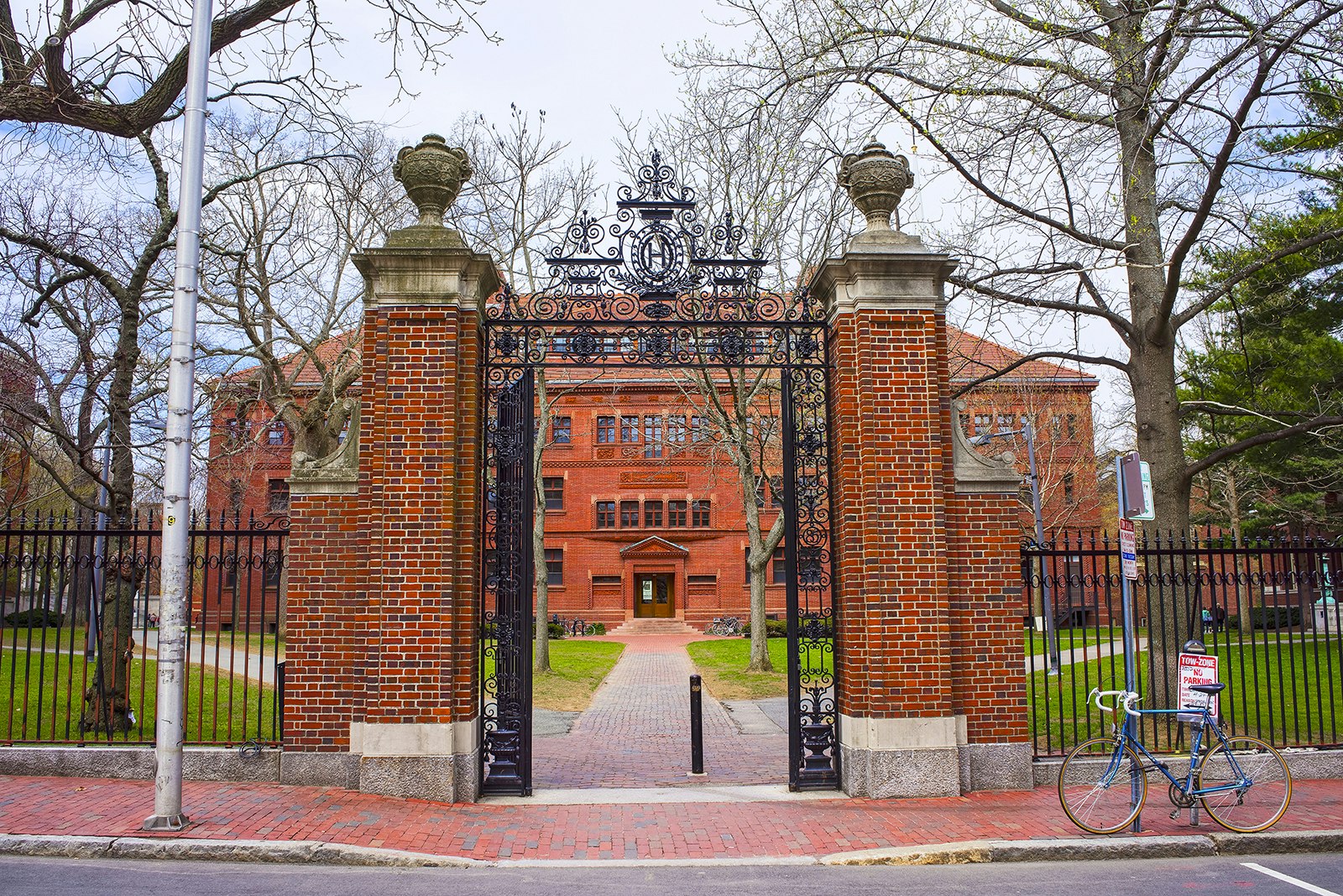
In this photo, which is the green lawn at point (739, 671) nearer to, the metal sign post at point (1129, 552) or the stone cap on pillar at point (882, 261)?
the metal sign post at point (1129, 552)

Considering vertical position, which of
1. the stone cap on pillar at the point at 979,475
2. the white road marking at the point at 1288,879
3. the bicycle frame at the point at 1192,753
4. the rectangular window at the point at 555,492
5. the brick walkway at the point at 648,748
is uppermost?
the rectangular window at the point at 555,492

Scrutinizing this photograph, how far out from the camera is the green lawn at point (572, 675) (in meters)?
17.6

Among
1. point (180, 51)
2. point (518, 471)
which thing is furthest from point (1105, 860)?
point (180, 51)

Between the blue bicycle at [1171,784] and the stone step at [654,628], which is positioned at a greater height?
the blue bicycle at [1171,784]

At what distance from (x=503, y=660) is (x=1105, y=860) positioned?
518 cm

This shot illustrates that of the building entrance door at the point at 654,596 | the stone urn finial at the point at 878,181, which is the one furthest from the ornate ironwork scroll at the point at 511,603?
the building entrance door at the point at 654,596

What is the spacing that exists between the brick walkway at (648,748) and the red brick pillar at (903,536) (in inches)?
69.2

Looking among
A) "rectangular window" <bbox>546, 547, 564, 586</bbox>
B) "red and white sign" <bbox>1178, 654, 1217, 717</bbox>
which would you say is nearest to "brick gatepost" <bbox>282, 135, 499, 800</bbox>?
"red and white sign" <bbox>1178, 654, 1217, 717</bbox>

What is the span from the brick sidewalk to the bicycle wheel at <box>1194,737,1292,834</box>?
17cm

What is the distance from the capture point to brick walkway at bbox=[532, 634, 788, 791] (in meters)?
9.67

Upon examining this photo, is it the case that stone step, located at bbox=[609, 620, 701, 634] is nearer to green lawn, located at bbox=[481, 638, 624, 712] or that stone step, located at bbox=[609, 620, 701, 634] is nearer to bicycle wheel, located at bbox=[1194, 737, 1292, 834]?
green lawn, located at bbox=[481, 638, 624, 712]

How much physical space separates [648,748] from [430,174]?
777 cm

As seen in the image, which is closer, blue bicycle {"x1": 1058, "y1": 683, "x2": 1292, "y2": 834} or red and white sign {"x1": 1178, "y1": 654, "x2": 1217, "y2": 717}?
blue bicycle {"x1": 1058, "y1": 683, "x2": 1292, "y2": 834}

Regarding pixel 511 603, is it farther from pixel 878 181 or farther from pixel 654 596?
pixel 654 596
